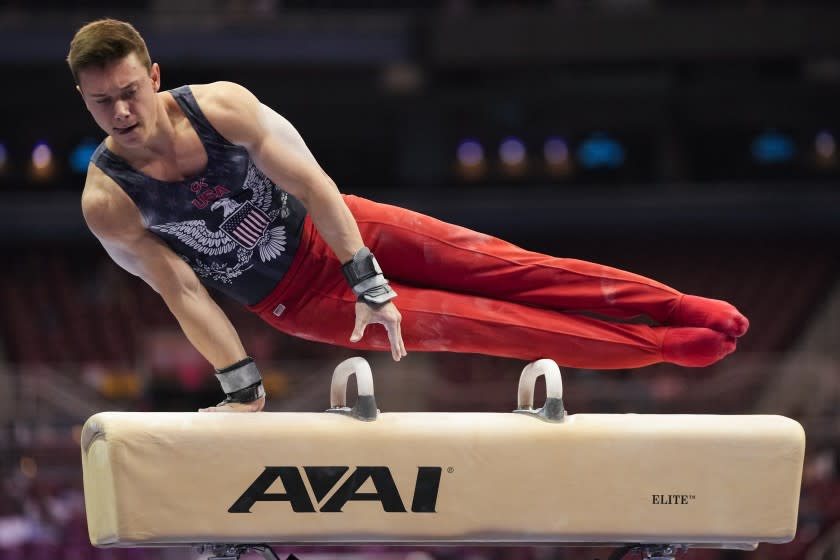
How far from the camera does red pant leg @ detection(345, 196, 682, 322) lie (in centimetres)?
318

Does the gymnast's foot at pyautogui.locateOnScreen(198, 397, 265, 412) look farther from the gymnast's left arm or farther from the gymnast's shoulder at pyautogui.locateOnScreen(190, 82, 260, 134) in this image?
the gymnast's shoulder at pyautogui.locateOnScreen(190, 82, 260, 134)

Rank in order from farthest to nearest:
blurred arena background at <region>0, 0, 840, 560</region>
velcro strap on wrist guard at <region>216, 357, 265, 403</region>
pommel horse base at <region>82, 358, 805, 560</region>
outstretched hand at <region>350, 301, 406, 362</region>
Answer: blurred arena background at <region>0, 0, 840, 560</region>
velcro strap on wrist guard at <region>216, 357, 265, 403</region>
outstretched hand at <region>350, 301, 406, 362</region>
pommel horse base at <region>82, 358, 805, 560</region>

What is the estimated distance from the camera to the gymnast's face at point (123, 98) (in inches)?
107

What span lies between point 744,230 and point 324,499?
43.6ft

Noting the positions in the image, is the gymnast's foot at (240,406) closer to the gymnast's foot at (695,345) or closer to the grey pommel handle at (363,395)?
the grey pommel handle at (363,395)

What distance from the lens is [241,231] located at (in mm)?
3125

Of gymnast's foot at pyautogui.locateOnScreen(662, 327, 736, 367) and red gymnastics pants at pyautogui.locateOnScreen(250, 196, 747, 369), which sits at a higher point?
red gymnastics pants at pyautogui.locateOnScreen(250, 196, 747, 369)

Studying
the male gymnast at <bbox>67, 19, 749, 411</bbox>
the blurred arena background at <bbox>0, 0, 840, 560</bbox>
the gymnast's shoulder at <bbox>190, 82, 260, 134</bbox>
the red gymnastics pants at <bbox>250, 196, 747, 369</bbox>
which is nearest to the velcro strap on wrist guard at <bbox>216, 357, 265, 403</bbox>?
the male gymnast at <bbox>67, 19, 749, 411</bbox>

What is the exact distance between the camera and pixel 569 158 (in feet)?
51.9

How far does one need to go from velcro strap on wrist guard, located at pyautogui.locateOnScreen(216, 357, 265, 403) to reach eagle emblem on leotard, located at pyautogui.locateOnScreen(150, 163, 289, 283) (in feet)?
1.03

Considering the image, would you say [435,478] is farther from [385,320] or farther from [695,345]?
[695,345]

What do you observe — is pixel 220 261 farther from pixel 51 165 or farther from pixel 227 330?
pixel 51 165

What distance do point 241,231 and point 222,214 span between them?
0.29 feet

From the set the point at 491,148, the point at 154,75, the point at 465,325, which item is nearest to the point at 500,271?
the point at 465,325
